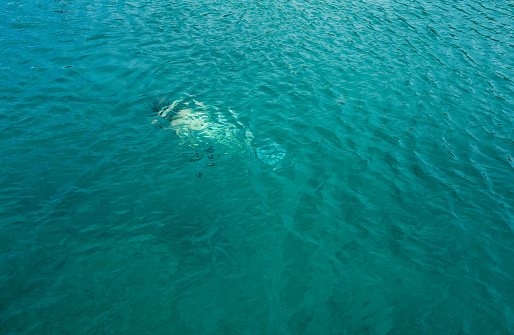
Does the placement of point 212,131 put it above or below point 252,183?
above

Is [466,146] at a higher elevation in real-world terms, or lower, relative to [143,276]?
higher

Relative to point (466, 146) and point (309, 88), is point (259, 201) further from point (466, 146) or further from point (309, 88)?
point (466, 146)

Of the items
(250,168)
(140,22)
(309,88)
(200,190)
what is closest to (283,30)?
(309,88)

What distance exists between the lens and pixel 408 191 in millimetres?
12469

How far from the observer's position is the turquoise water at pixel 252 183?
28.7ft

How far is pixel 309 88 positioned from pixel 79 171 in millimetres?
12095

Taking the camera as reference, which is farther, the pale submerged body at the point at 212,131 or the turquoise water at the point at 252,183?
the pale submerged body at the point at 212,131

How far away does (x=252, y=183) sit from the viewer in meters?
12.4

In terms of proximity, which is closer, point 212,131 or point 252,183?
point 252,183

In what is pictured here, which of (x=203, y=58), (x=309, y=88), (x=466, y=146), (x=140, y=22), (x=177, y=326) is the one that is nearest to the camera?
(x=177, y=326)

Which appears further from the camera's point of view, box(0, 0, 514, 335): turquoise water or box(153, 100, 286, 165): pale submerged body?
box(153, 100, 286, 165): pale submerged body

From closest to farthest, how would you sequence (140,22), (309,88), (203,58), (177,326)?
(177,326), (309,88), (203,58), (140,22)

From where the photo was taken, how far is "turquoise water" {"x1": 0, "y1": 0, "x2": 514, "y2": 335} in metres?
8.76

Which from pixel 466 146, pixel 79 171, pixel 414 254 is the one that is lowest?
pixel 79 171
